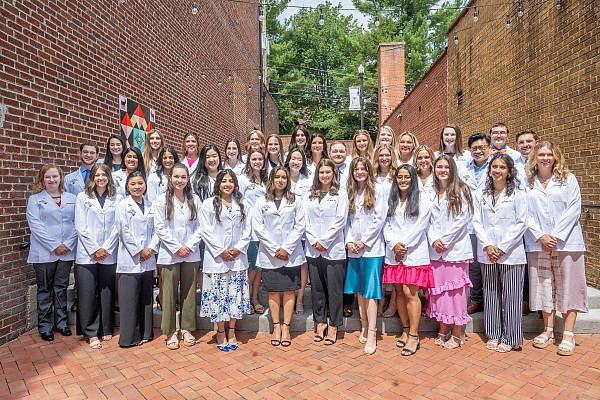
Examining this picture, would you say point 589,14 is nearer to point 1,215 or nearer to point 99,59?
point 99,59

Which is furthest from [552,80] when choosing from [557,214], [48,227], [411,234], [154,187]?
[48,227]

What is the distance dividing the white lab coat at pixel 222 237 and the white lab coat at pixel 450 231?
81.9 inches

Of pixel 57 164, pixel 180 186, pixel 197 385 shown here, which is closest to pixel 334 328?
pixel 197 385

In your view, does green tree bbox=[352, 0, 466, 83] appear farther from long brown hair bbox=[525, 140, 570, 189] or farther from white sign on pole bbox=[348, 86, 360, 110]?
long brown hair bbox=[525, 140, 570, 189]

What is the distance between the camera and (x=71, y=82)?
552cm

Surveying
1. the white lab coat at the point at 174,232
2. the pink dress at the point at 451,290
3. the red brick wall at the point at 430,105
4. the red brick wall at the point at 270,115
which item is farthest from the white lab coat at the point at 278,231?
the red brick wall at the point at 270,115

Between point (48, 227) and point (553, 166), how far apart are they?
5827 millimetres

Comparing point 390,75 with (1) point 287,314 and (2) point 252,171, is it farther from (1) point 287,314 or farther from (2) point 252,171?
(1) point 287,314

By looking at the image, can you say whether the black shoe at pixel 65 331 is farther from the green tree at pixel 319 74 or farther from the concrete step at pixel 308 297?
the green tree at pixel 319 74

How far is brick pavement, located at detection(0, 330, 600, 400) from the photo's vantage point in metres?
3.35

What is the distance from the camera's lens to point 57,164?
17.3 ft

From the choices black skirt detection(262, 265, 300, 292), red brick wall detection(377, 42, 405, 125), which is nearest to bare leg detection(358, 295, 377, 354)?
black skirt detection(262, 265, 300, 292)

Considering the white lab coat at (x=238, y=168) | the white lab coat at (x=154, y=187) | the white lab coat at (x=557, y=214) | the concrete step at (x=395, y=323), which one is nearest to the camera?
the white lab coat at (x=557, y=214)

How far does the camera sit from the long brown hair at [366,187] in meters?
4.38
